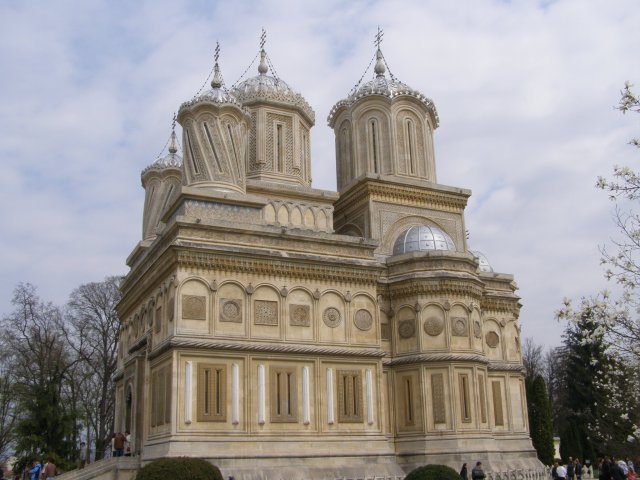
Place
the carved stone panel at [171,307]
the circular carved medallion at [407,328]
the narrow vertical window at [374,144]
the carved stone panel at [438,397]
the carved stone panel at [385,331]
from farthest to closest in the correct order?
the narrow vertical window at [374,144] → the carved stone panel at [385,331] → the circular carved medallion at [407,328] → the carved stone panel at [438,397] → the carved stone panel at [171,307]

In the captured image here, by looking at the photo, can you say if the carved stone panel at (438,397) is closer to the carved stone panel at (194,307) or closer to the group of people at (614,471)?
the group of people at (614,471)

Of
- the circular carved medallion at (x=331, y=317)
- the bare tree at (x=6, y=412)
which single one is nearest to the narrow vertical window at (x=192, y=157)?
the circular carved medallion at (x=331, y=317)

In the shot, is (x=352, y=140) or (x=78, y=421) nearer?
(x=352, y=140)

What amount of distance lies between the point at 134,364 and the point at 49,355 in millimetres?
11029

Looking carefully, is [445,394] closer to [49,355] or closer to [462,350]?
[462,350]

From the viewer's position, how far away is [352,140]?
24859 millimetres

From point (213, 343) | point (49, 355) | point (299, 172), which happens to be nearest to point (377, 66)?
point (299, 172)

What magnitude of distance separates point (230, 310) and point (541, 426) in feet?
55.5

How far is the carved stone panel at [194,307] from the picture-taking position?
1712 cm

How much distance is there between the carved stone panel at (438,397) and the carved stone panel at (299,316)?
3.98 metres

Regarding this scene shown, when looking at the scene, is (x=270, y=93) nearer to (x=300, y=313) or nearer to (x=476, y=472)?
(x=300, y=313)

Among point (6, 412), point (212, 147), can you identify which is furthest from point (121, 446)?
point (6, 412)

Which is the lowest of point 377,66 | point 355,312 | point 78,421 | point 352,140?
point 78,421

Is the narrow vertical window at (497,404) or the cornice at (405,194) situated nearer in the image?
the narrow vertical window at (497,404)
